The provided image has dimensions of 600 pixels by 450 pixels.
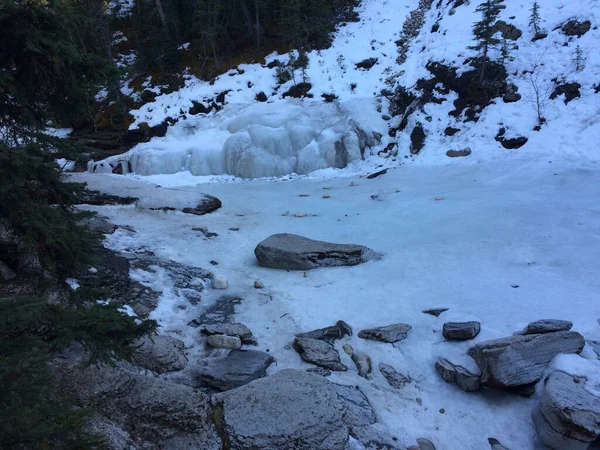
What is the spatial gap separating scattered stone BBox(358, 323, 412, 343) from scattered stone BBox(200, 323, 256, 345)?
1.56 metres

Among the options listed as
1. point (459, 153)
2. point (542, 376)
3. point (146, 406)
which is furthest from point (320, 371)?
point (459, 153)

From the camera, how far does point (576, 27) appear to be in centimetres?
1434

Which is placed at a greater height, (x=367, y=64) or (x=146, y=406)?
(x=367, y=64)

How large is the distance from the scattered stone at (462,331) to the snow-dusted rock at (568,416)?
1.12 meters

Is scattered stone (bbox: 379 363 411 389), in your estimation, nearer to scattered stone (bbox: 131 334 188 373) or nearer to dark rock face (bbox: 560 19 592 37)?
scattered stone (bbox: 131 334 188 373)

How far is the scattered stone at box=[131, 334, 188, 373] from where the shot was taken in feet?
14.1

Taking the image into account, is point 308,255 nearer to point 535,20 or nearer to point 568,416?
point 568,416

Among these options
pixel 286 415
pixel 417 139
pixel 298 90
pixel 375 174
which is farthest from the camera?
pixel 298 90

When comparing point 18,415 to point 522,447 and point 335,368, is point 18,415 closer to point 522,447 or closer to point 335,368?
point 335,368

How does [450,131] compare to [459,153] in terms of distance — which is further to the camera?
[450,131]

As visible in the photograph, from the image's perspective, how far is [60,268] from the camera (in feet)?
11.5

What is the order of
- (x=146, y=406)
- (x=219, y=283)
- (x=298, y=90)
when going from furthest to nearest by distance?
(x=298, y=90) → (x=219, y=283) → (x=146, y=406)

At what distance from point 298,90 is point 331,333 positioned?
52.6 ft

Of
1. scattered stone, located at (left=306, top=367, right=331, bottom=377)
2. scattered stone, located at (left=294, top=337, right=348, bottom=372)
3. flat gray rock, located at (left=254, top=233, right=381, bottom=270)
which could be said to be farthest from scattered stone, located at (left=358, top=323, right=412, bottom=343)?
flat gray rock, located at (left=254, top=233, right=381, bottom=270)
